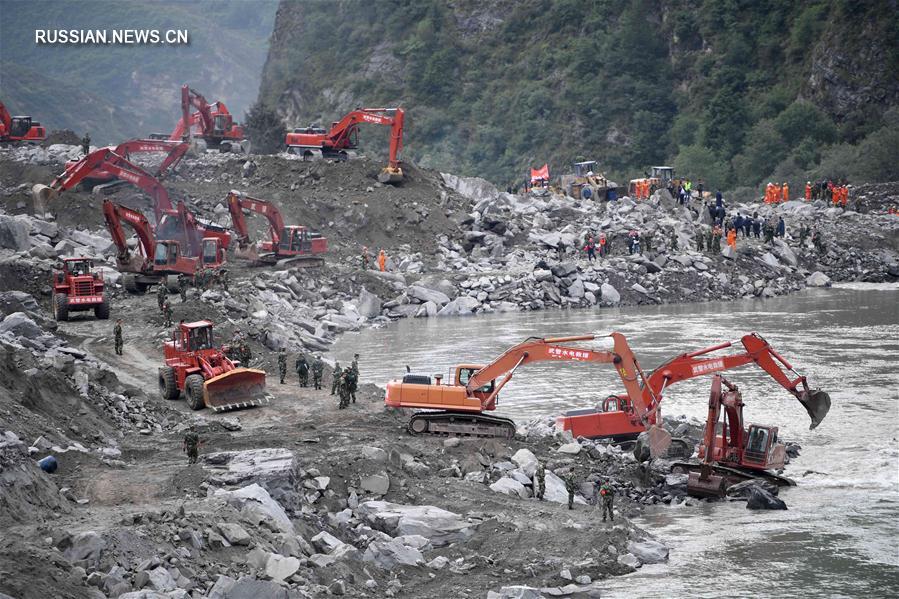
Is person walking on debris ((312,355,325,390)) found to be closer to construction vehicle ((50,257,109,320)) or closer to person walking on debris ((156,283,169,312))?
person walking on debris ((156,283,169,312))

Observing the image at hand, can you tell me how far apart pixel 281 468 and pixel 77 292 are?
59.3 feet

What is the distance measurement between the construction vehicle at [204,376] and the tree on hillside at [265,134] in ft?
141

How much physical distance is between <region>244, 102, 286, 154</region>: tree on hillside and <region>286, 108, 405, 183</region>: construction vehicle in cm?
1045

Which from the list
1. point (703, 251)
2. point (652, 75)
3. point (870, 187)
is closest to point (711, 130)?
point (652, 75)

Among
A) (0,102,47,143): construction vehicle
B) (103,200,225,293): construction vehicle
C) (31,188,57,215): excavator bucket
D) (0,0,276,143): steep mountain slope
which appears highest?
(0,0,276,143): steep mountain slope

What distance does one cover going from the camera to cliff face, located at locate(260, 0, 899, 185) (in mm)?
70438

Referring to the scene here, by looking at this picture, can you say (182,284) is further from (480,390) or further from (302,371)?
(480,390)

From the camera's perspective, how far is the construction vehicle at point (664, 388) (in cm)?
2195

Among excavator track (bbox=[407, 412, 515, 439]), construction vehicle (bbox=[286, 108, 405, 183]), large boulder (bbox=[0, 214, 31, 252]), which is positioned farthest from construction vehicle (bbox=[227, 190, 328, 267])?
excavator track (bbox=[407, 412, 515, 439])

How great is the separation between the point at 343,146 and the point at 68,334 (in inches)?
989

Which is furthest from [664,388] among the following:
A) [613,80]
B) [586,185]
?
[613,80]

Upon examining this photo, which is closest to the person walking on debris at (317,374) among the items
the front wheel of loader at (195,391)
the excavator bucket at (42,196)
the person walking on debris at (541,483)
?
the front wheel of loader at (195,391)

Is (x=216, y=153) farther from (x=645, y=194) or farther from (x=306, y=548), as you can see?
(x=306, y=548)

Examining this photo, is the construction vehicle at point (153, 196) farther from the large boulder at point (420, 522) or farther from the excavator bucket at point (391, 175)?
the large boulder at point (420, 522)
